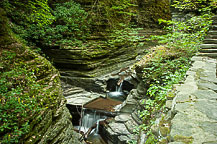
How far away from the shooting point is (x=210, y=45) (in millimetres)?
4684

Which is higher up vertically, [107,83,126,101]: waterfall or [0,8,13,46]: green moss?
[0,8,13,46]: green moss

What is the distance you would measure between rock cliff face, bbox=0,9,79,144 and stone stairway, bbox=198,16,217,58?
523cm

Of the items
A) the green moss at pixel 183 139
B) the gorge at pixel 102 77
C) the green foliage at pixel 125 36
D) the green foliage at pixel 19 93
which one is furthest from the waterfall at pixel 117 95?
the green moss at pixel 183 139

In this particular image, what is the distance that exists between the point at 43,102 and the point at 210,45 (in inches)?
232

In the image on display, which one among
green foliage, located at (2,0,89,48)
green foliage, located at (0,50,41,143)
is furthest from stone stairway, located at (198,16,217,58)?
green foliage, located at (2,0,89,48)

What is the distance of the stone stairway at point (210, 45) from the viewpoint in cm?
449

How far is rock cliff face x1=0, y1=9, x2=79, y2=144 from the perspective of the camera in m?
3.39

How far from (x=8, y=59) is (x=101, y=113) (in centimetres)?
527

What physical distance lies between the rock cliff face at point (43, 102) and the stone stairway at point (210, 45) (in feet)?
17.2

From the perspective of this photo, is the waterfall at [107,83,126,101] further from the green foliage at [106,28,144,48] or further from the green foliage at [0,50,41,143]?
the green foliage at [0,50,41,143]

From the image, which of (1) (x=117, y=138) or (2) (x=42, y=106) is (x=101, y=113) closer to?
(1) (x=117, y=138)

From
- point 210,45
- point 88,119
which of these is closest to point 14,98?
point 88,119

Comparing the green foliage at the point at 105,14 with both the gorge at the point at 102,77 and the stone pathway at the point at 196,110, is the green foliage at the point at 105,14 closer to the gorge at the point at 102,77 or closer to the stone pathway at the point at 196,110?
the gorge at the point at 102,77

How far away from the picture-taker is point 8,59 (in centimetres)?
411
